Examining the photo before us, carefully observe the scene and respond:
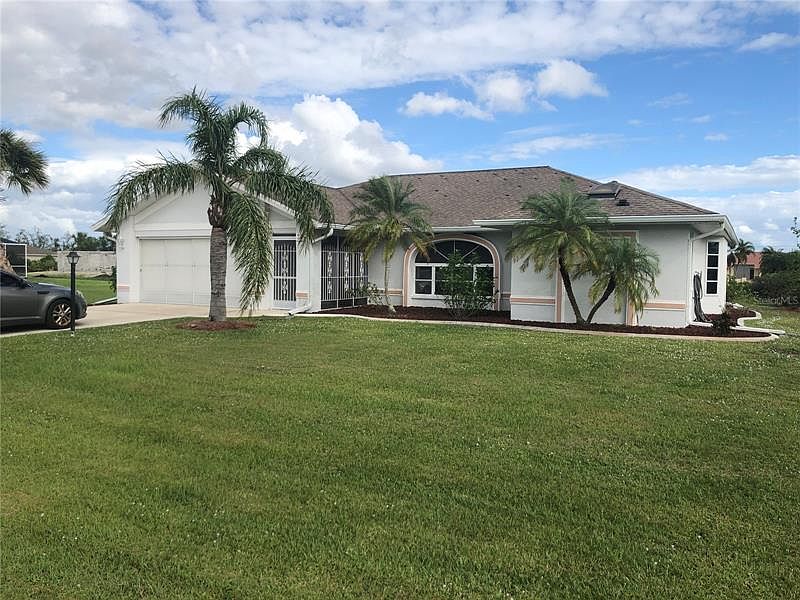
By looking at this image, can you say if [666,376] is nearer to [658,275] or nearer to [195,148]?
[658,275]

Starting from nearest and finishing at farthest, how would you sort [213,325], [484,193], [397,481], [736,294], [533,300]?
Result: [397,481], [213,325], [533,300], [484,193], [736,294]

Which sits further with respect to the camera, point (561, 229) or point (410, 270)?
point (410, 270)

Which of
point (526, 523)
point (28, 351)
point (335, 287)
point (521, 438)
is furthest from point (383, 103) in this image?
point (526, 523)

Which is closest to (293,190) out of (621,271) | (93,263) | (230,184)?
(230,184)

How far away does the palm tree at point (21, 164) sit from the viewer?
19.3 metres

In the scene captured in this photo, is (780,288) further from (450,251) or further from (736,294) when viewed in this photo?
(450,251)

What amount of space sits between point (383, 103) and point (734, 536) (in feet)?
50.5

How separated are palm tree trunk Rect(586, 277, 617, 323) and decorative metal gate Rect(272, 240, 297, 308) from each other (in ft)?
28.4

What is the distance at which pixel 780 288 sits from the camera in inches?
1097

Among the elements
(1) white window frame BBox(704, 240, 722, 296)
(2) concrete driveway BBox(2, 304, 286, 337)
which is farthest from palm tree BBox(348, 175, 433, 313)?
(1) white window frame BBox(704, 240, 722, 296)

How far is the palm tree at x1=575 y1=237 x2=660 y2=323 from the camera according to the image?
14.2 metres

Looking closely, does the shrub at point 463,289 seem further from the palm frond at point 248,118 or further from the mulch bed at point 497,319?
the palm frond at point 248,118

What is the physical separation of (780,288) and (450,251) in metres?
17.8

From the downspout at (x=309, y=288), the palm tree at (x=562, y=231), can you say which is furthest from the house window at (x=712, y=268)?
the downspout at (x=309, y=288)
